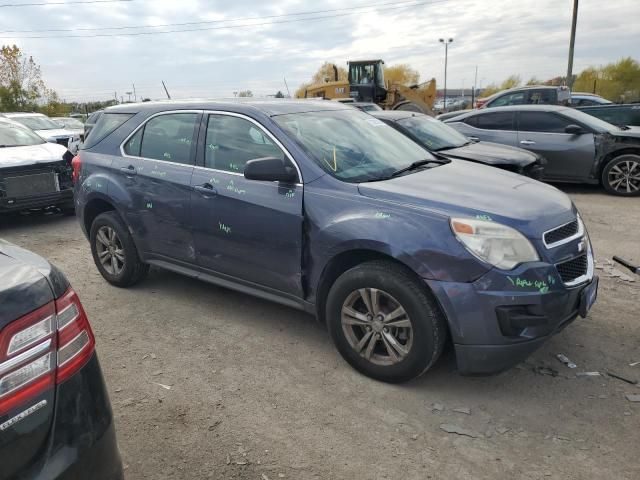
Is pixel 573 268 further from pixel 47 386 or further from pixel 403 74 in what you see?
pixel 403 74

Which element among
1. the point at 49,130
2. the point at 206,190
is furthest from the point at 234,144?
the point at 49,130

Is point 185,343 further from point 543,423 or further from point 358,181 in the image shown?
point 543,423

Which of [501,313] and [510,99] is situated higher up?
[510,99]

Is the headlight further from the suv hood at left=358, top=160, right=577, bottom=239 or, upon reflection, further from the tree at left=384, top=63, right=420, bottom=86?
the tree at left=384, top=63, right=420, bottom=86

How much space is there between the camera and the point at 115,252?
195 inches

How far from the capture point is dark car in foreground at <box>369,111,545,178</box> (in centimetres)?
721

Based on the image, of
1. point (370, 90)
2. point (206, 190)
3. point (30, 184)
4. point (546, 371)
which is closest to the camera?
point (546, 371)

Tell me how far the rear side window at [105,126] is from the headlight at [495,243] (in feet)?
10.9

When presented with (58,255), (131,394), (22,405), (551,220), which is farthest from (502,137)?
(22,405)

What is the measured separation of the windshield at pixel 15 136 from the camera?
26.7 ft

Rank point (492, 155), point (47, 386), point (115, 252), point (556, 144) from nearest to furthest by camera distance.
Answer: point (47, 386), point (115, 252), point (492, 155), point (556, 144)

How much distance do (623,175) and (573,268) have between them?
6.62m

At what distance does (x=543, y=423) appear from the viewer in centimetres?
289

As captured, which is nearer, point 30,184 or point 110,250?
point 110,250
